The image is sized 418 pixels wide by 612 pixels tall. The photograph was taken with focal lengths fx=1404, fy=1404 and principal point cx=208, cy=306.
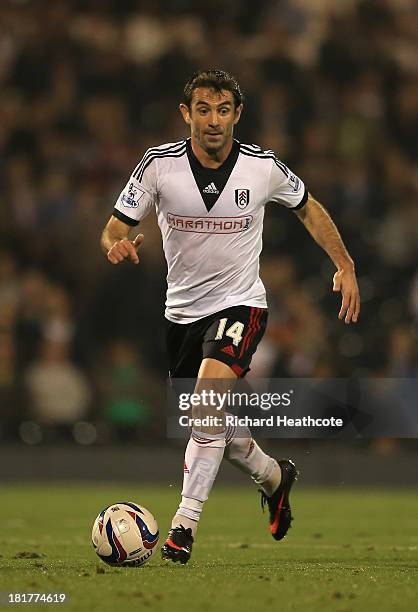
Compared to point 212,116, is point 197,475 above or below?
below

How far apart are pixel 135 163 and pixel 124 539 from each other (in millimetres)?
9641

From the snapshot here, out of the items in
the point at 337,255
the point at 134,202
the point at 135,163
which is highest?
the point at 134,202

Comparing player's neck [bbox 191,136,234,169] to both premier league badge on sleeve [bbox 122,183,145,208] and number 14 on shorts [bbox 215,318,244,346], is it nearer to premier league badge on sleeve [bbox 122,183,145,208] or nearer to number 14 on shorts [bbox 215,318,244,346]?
premier league badge on sleeve [bbox 122,183,145,208]

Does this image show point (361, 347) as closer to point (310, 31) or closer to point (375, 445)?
point (375, 445)

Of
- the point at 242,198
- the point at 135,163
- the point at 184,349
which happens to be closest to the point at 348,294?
the point at 242,198

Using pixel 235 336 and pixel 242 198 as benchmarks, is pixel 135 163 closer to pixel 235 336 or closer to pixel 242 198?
pixel 242 198

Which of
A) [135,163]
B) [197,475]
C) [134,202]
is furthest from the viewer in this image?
[135,163]

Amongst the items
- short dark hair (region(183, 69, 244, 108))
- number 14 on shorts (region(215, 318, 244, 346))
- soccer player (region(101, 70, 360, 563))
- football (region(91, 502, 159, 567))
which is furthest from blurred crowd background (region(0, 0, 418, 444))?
football (region(91, 502, 159, 567))

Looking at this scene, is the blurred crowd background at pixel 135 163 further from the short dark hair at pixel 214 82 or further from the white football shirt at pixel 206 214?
the short dark hair at pixel 214 82

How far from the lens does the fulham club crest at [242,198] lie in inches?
312

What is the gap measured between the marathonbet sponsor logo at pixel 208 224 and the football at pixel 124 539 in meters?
1.66

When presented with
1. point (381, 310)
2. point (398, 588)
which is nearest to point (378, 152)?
point (381, 310)

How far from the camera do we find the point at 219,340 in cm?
771

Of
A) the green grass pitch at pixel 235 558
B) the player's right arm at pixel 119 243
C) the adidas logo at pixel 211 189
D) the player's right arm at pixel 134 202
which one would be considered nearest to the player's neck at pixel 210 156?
the adidas logo at pixel 211 189
